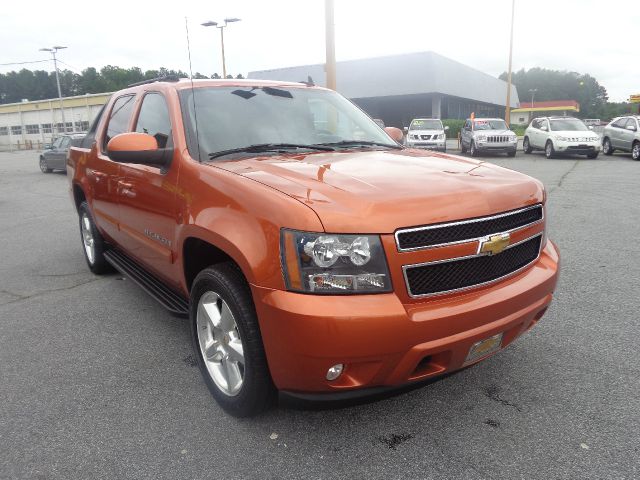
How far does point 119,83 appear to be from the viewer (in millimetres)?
93688

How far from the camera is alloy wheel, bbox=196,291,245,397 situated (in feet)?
8.89

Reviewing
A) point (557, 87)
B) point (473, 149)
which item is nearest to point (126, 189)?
point (473, 149)

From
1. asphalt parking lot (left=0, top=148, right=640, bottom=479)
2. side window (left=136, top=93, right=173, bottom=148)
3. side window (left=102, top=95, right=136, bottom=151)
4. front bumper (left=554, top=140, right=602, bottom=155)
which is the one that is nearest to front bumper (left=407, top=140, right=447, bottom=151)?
front bumper (left=554, top=140, right=602, bottom=155)

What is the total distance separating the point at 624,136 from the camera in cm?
2014

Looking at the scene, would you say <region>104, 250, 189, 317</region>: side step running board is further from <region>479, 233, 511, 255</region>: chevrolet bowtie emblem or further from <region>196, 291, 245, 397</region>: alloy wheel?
<region>479, 233, 511, 255</region>: chevrolet bowtie emblem

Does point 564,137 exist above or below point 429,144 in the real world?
above

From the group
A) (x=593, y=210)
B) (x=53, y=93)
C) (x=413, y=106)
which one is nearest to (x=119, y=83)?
(x=53, y=93)

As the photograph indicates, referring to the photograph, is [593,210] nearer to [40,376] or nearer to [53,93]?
[40,376]

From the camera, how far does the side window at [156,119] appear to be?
344 centimetres

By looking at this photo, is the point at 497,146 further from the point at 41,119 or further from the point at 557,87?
the point at 557,87

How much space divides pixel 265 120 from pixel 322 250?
164cm

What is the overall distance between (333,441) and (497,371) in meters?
1.22

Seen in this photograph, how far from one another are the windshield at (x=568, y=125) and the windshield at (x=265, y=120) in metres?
19.0

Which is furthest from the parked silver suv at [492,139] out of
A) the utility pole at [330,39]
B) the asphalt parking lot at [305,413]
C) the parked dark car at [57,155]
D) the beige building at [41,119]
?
the beige building at [41,119]
